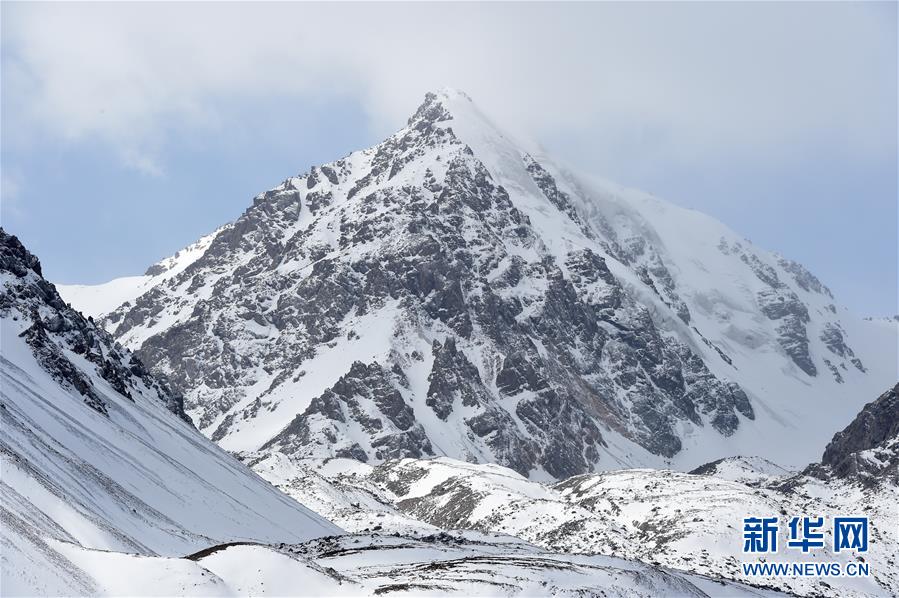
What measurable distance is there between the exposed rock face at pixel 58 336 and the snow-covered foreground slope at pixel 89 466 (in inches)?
10.2

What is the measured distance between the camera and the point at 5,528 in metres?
61.2

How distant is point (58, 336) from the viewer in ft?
538

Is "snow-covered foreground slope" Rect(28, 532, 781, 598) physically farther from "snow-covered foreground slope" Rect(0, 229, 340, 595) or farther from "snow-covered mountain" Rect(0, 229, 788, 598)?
"snow-covered foreground slope" Rect(0, 229, 340, 595)

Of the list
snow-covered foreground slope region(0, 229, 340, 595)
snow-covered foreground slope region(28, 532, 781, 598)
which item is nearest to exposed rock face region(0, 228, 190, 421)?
snow-covered foreground slope region(0, 229, 340, 595)

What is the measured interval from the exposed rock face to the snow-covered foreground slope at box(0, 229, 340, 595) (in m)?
0.26

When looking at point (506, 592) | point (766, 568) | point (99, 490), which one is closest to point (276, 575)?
point (506, 592)

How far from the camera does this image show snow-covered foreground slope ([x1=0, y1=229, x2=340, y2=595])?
7000cm

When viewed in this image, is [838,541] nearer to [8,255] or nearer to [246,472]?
[246,472]

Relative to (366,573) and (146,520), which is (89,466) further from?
(366,573)

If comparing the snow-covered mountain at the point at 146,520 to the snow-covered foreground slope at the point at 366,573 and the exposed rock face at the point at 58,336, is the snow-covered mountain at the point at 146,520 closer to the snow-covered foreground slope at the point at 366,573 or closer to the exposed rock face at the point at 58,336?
the snow-covered foreground slope at the point at 366,573

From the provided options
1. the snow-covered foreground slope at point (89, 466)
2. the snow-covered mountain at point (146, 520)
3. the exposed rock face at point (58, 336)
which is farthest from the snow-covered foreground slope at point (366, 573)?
the exposed rock face at point (58, 336)

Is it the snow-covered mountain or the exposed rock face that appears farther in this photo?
the exposed rock face

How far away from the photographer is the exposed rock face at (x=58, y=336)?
14288 cm

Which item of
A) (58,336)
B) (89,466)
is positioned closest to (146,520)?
(89,466)
